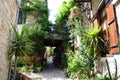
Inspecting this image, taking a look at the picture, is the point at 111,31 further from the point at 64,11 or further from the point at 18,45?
the point at 64,11

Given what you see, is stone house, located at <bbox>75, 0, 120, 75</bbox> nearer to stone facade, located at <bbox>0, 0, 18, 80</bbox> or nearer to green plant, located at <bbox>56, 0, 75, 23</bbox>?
stone facade, located at <bbox>0, 0, 18, 80</bbox>

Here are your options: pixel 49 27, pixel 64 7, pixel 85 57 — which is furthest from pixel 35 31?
pixel 85 57

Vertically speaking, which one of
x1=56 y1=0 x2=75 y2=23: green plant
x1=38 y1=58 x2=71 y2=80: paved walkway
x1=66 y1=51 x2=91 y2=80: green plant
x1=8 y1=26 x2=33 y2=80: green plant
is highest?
x1=56 y1=0 x2=75 y2=23: green plant

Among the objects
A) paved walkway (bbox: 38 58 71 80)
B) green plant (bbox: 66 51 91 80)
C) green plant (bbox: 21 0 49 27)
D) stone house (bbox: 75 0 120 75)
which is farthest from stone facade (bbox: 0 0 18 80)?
green plant (bbox: 21 0 49 27)

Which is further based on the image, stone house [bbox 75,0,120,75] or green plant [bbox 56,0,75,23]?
green plant [bbox 56,0,75,23]

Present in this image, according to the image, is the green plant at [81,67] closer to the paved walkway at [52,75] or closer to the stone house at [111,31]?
the stone house at [111,31]

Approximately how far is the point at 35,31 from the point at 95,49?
29.1 feet

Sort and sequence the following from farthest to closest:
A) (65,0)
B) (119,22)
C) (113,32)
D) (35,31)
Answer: (65,0) < (35,31) < (113,32) < (119,22)

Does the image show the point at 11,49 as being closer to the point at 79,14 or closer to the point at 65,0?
the point at 79,14

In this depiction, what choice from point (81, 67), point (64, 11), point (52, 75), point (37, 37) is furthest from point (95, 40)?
point (64, 11)

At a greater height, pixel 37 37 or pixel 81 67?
pixel 37 37

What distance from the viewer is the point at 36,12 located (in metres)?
17.1

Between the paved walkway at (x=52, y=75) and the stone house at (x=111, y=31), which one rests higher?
the stone house at (x=111, y=31)

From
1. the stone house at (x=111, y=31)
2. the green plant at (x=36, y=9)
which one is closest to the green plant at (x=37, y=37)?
the green plant at (x=36, y=9)
